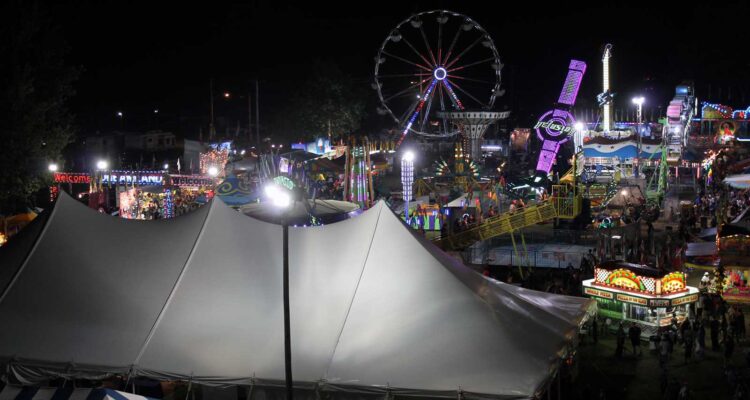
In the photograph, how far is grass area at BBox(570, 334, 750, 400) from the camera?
1183 cm

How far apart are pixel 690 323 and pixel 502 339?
7420 mm

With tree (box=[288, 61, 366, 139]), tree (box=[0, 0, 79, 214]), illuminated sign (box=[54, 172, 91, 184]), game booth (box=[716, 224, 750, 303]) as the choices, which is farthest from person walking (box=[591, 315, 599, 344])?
tree (box=[288, 61, 366, 139])

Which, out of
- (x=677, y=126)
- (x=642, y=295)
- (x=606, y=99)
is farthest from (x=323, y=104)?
(x=642, y=295)

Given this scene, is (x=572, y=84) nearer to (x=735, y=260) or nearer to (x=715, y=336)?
(x=735, y=260)

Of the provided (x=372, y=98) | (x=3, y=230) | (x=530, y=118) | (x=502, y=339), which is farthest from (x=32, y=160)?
(x=530, y=118)

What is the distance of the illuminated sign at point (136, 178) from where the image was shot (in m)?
32.2

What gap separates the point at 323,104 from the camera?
180 ft

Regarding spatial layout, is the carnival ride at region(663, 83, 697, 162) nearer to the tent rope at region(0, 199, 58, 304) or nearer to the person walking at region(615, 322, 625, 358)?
the person walking at region(615, 322, 625, 358)

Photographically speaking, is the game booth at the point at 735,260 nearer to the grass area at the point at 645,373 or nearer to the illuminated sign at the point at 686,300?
the illuminated sign at the point at 686,300

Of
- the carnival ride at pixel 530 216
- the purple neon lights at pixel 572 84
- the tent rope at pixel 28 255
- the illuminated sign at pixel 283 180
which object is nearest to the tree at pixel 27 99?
the illuminated sign at pixel 283 180

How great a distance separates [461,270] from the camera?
10680 millimetres

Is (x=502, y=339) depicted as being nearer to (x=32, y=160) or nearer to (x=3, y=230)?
(x=3, y=230)

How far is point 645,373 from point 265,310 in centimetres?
762

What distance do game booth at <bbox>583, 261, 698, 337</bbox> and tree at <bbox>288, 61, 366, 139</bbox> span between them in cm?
4037
